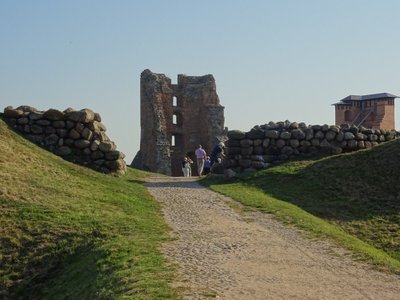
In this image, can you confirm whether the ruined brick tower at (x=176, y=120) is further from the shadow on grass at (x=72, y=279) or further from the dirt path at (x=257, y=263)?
the shadow on grass at (x=72, y=279)

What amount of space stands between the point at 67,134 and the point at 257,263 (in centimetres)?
1035

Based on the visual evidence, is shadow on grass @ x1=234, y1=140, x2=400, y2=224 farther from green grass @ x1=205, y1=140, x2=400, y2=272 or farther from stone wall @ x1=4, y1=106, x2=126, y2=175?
stone wall @ x1=4, y1=106, x2=126, y2=175

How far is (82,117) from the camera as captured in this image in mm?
17594

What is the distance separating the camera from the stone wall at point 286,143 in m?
20.0

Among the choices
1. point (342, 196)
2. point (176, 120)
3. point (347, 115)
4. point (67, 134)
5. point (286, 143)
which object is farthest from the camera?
point (347, 115)

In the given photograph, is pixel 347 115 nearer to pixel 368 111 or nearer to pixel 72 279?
pixel 368 111

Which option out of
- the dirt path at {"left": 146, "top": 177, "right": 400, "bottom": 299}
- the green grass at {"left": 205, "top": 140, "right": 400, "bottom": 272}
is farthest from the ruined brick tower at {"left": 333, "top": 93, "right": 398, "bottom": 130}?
the dirt path at {"left": 146, "top": 177, "right": 400, "bottom": 299}

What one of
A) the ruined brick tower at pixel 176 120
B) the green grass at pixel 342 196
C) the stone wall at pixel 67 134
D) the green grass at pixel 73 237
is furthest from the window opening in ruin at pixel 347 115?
the green grass at pixel 73 237

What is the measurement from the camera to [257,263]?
8.59 m

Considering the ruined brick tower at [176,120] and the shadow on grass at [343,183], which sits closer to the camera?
the shadow on grass at [343,183]

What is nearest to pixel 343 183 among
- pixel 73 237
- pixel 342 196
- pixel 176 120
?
pixel 342 196

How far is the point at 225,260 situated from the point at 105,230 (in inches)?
99.1

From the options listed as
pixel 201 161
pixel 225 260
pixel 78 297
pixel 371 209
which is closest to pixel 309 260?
pixel 225 260

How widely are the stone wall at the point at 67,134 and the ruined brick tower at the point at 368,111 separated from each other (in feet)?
108
